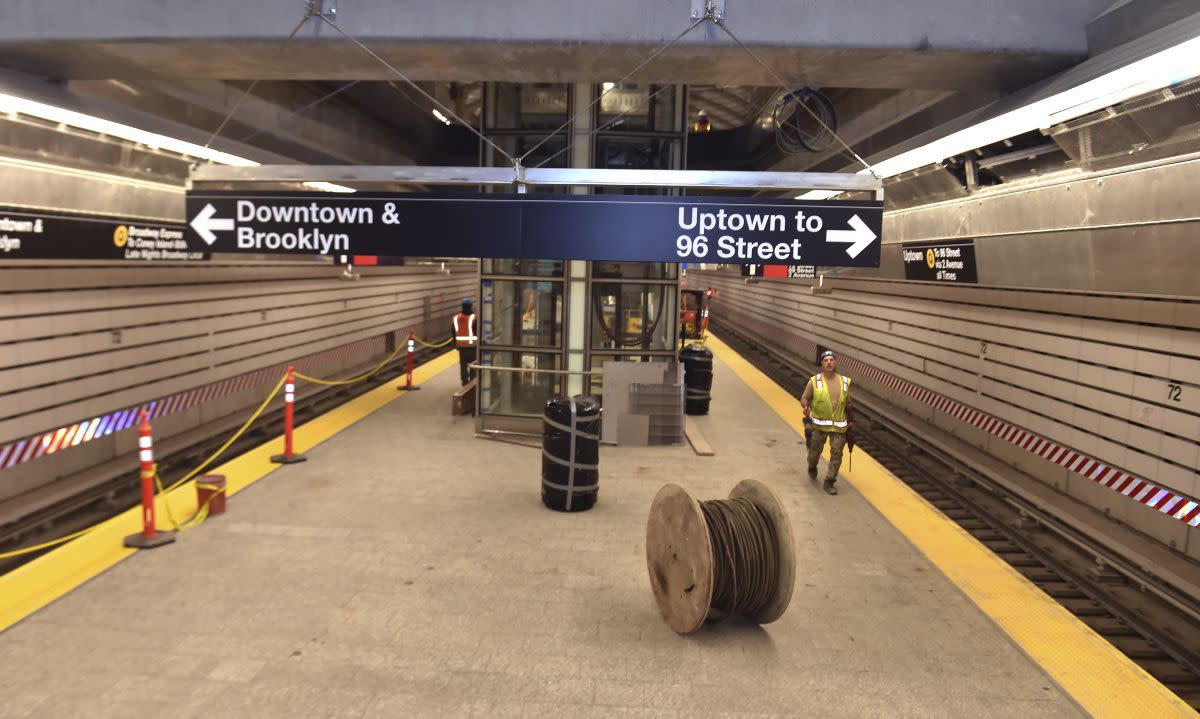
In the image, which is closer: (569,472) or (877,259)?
(877,259)

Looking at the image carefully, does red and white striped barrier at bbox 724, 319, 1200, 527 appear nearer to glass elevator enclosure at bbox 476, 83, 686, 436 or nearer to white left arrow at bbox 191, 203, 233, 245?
glass elevator enclosure at bbox 476, 83, 686, 436

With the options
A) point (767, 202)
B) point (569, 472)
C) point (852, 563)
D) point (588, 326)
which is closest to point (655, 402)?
point (588, 326)

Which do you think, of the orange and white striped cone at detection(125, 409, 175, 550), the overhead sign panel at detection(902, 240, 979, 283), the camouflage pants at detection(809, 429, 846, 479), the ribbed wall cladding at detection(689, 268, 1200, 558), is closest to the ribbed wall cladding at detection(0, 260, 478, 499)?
the orange and white striped cone at detection(125, 409, 175, 550)

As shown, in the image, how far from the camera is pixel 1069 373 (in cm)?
1041

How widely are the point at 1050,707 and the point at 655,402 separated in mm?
7667

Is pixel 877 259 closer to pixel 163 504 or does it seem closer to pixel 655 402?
pixel 655 402

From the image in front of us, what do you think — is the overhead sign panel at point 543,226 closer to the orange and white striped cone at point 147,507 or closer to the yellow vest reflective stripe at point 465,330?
the orange and white striped cone at point 147,507

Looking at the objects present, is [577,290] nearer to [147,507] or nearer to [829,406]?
[829,406]

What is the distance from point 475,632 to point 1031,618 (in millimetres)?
4639

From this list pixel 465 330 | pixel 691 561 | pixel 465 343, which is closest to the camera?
pixel 691 561

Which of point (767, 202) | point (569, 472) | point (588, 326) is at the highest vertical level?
point (767, 202)

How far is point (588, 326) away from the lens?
12.6 meters

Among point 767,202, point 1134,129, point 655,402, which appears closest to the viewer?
point 767,202

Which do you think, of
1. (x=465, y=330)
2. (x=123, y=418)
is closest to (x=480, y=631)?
(x=123, y=418)
